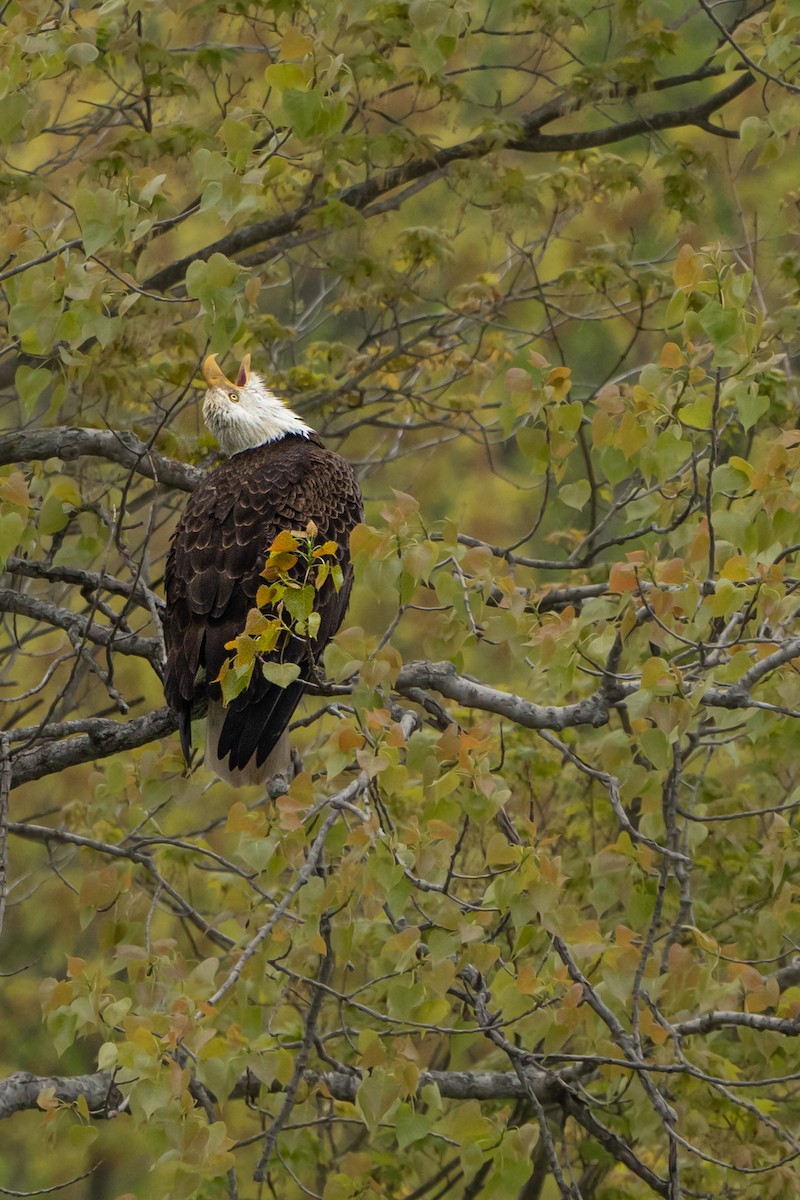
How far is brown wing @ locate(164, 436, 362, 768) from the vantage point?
3.77 metres

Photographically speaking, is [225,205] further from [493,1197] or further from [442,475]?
[442,475]

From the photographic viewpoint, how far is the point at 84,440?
420 cm

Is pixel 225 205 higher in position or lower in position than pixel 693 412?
higher

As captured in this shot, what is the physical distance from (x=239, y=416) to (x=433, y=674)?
5.73 ft

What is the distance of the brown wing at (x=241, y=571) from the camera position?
3.77m

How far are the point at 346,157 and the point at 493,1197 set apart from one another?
346cm

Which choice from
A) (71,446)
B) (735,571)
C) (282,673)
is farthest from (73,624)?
(735,571)

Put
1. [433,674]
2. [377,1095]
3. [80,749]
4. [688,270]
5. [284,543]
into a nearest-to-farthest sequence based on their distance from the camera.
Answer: [284,543]
[377,1095]
[688,270]
[433,674]
[80,749]

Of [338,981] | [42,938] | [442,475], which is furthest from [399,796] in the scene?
[442,475]

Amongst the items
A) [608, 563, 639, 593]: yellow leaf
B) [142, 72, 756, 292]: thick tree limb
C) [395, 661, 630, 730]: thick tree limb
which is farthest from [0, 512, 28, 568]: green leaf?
[142, 72, 756, 292]: thick tree limb

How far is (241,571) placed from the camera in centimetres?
396

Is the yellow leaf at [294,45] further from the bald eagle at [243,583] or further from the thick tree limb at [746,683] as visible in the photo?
the thick tree limb at [746,683]

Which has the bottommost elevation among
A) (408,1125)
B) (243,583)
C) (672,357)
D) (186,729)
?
(408,1125)

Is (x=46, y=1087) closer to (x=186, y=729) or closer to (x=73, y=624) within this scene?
(x=186, y=729)
